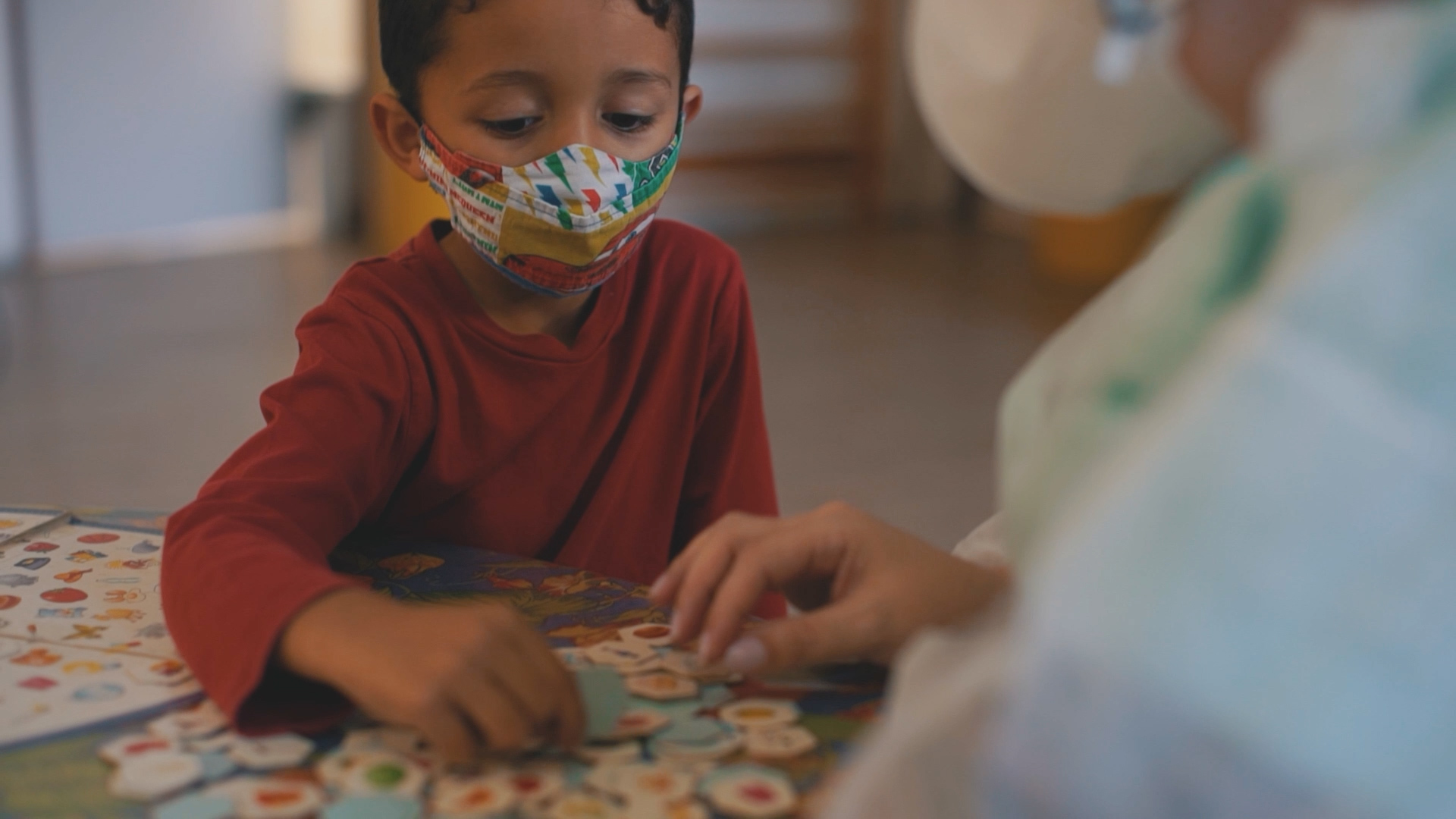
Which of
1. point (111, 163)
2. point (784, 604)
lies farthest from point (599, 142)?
point (111, 163)

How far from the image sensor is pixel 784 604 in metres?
1.02

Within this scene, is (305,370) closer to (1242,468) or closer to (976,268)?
(1242,468)

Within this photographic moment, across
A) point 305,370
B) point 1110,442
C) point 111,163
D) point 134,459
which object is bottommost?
point 134,459

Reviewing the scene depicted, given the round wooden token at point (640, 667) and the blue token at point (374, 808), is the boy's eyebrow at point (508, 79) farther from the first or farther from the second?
the blue token at point (374, 808)

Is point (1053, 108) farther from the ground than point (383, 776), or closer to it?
farther from the ground

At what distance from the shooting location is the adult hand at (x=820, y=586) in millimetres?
625

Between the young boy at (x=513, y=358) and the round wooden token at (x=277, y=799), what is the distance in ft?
0.25

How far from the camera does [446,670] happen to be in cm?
56

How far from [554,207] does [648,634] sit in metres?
0.37

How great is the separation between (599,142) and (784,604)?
1.19ft

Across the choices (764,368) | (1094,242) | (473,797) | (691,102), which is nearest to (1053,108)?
(473,797)

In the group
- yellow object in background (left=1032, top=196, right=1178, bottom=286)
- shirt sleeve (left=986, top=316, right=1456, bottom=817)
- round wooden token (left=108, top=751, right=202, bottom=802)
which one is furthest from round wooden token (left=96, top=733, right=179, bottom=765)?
yellow object in background (left=1032, top=196, right=1178, bottom=286)

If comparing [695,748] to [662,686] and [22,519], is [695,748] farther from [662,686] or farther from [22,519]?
[22,519]

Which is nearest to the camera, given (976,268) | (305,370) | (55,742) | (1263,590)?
(1263,590)
